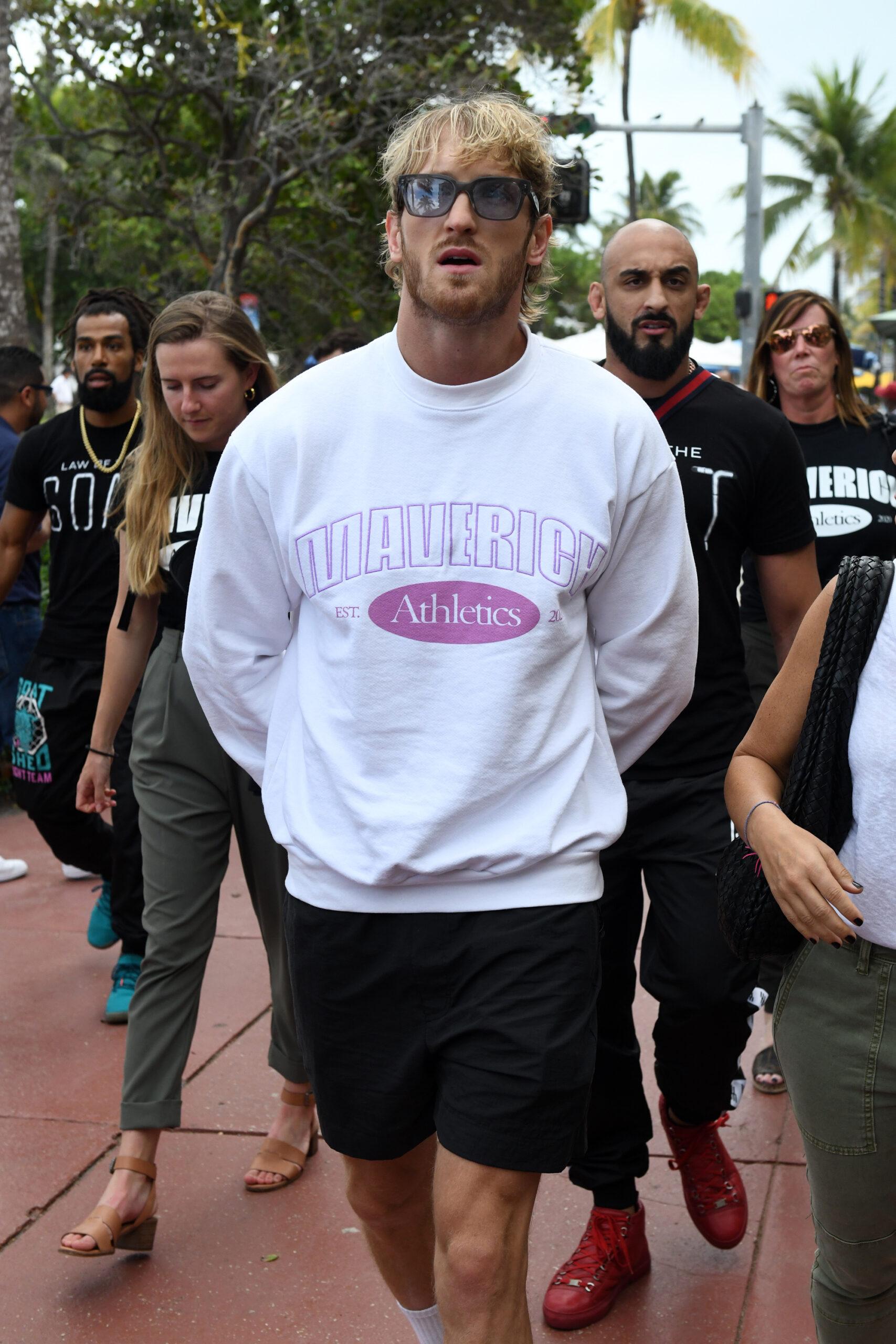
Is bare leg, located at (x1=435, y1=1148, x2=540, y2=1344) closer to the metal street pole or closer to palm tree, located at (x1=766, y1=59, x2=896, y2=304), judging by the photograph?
the metal street pole

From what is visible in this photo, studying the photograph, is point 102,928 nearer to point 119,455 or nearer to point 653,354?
point 119,455

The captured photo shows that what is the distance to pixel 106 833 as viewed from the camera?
5504mm

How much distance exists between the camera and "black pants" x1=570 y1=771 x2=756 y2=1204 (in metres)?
3.31

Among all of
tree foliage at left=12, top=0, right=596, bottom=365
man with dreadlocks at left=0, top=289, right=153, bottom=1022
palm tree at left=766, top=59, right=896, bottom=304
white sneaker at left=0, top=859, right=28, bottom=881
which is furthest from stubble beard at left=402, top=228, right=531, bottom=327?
palm tree at left=766, top=59, right=896, bottom=304

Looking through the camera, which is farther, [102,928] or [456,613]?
[102,928]

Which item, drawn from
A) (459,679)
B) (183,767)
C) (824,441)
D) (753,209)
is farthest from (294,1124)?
(753,209)

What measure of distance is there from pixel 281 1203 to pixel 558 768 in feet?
6.24

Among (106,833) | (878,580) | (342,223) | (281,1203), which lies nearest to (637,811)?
(878,580)

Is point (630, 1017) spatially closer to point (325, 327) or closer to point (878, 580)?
point (878, 580)

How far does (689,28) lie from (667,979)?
120 feet

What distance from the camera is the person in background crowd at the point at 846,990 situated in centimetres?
226

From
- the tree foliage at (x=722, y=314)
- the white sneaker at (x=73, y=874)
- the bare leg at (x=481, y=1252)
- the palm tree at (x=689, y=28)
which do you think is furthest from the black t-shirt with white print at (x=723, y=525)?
the tree foliage at (x=722, y=314)

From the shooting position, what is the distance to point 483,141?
2.52 meters

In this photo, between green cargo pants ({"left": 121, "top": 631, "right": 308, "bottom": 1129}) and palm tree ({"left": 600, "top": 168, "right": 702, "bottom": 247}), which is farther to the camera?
palm tree ({"left": 600, "top": 168, "right": 702, "bottom": 247})
